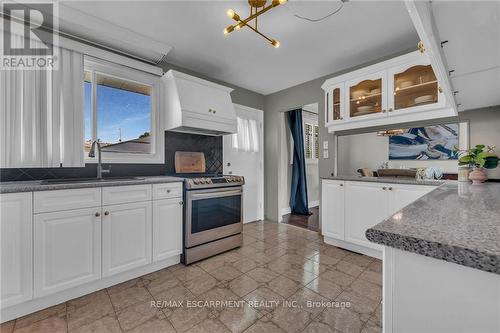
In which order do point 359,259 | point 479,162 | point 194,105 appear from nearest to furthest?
1. point 479,162
2. point 359,259
3. point 194,105

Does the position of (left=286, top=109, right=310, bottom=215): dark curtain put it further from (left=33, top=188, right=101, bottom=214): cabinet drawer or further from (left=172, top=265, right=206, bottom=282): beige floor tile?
(left=33, top=188, right=101, bottom=214): cabinet drawer

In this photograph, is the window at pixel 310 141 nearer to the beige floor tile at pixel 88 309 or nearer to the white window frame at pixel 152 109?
the white window frame at pixel 152 109

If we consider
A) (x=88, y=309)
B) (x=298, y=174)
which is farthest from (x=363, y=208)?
(x=88, y=309)

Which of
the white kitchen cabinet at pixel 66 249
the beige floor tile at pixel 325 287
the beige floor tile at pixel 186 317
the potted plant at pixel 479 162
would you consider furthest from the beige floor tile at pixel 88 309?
the potted plant at pixel 479 162

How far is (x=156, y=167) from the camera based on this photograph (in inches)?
113

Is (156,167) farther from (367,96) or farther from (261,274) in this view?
(367,96)

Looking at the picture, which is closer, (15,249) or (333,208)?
(15,249)

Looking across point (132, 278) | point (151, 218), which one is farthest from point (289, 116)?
point (132, 278)

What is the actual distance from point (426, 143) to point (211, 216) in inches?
102

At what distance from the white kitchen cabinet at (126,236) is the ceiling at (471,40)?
236 cm

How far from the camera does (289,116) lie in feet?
14.8

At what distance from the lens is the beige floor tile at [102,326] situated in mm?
1444

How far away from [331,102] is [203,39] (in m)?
1.83

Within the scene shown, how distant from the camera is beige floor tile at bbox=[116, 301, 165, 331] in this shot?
4.96 ft
